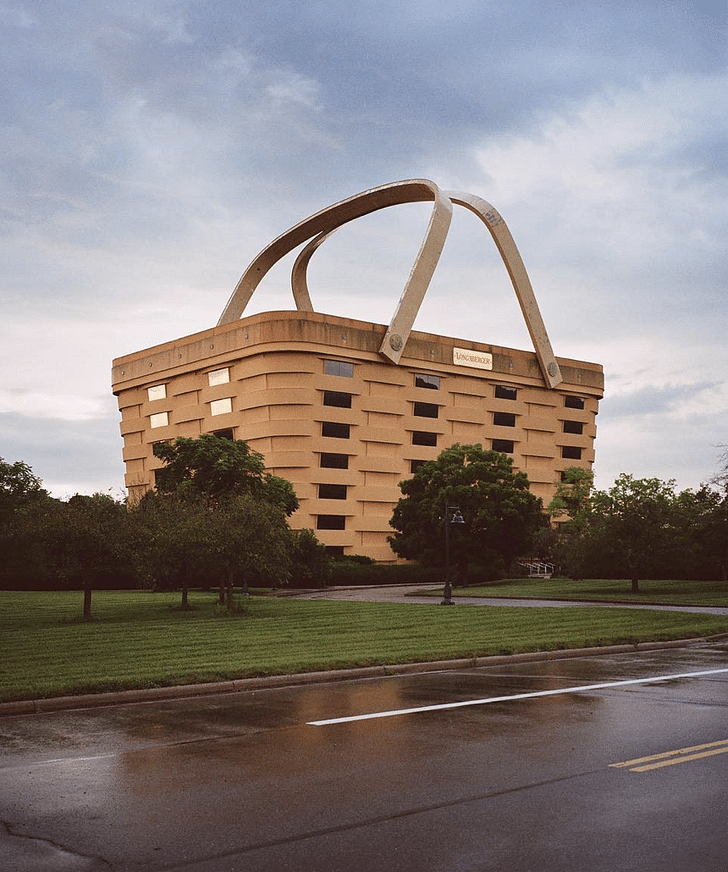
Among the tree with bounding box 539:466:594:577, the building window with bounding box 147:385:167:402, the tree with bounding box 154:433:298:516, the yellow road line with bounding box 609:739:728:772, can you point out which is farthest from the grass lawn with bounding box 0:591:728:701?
the building window with bounding box 147:385:167:402

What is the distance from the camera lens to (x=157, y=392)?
93.2 m

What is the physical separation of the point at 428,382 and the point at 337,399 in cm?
1094

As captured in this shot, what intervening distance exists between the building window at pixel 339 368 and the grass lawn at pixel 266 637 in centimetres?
4626

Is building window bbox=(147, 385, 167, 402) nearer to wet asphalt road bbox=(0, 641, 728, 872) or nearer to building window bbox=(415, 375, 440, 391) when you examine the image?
building window bbox=(415, 375, 440, 391)

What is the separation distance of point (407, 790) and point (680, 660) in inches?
470

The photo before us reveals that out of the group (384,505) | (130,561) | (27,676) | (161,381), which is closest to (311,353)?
(384,505)

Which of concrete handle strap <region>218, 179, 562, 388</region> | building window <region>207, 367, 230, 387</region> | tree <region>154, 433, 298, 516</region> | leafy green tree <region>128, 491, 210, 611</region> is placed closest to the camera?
leafy green tree <region>128, 491, 210, 611</region>

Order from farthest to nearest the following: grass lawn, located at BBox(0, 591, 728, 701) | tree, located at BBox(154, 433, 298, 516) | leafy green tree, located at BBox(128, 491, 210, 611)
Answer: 1. tree, located at BBox(154, 433, 298, 516)
2. leafy green tree, located at BBox(128, 491, 210, 611)
3. grass lawn, located at BBox(0, 591, 728, 701)

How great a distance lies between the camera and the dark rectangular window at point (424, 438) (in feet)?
282

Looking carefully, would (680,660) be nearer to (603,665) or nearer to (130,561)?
(603,665)

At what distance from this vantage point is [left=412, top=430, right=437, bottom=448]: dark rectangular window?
282 ft

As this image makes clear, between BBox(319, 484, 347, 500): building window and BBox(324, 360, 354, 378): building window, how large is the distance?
989cm

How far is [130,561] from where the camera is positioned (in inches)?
1184

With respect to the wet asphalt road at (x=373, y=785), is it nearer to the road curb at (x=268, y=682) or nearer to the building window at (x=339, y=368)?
the road curb at (x=268, y=682)
